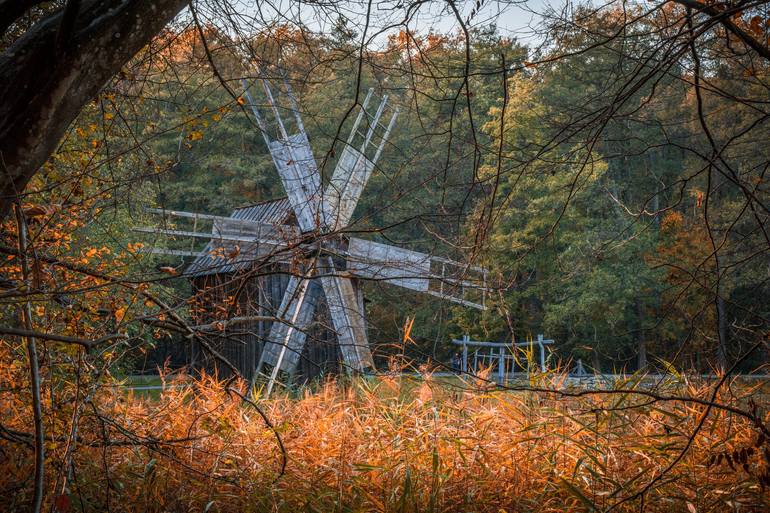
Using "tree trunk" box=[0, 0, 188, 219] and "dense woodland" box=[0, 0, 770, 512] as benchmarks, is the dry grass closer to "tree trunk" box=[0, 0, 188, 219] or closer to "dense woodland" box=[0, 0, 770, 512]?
"dense woodland" box=[0, 0, 770, 512]

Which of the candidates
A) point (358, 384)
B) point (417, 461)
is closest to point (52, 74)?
point (417, 461)

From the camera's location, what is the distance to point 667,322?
20016 mm

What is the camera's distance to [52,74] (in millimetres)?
2320

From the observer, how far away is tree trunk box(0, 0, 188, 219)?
90.7 inches

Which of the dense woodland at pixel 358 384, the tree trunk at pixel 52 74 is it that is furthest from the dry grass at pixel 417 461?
the tree trunk at pixel 52 74

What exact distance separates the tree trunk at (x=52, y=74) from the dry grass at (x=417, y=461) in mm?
2109

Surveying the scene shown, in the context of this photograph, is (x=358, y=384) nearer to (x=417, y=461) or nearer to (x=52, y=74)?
(x=417, y=461)

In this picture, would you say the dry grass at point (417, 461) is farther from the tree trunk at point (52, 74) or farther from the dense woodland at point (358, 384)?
the tree trunk at point (52, 74)

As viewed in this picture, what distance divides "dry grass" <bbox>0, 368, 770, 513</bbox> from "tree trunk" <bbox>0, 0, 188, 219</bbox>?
211 cm

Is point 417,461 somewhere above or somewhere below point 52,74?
below

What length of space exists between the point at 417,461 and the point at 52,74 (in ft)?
11.1

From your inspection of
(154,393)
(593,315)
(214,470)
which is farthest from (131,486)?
(593,315)

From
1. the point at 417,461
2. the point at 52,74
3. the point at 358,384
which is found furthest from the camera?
the point at 358,384

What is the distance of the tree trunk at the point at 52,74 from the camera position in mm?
2305
